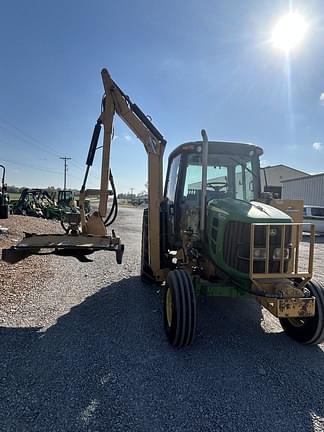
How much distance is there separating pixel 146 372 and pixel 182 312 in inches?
27.7

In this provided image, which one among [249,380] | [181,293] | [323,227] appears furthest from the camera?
[323,227]

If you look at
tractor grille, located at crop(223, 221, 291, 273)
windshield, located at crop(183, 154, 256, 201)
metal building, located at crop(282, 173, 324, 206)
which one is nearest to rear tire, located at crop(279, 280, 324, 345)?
tractor grille, located at crop(223, 221, 291, 273)

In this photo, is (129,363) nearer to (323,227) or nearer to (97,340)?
(97,340)

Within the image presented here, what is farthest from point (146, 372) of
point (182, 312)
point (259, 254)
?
point (259, 254)

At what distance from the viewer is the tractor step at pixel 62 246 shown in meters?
4.18

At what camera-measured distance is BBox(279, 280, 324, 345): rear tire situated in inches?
132

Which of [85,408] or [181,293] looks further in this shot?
[181,293]

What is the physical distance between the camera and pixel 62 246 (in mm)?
4250

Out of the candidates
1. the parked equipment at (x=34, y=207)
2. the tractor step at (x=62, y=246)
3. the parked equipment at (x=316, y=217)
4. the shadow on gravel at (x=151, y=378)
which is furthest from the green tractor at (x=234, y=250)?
the parked equipment at (x=34, y=207)

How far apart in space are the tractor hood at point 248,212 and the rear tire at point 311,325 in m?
0.96

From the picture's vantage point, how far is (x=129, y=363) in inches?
120

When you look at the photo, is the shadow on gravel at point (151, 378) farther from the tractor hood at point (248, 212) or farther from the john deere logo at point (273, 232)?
the tractor hood at point (248, 212)

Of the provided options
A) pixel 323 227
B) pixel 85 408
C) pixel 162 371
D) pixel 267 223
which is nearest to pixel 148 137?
pixel 267 223

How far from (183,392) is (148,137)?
3.58 metres
